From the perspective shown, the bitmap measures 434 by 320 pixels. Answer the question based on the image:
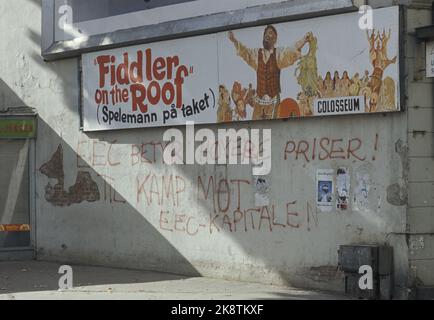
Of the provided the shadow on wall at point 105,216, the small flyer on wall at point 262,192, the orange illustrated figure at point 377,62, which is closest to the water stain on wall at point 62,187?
the shadow on wall at point 105,216

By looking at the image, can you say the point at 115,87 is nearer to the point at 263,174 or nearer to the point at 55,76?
the point at 55,76

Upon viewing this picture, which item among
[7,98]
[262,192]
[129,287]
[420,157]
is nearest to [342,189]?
[420,157]

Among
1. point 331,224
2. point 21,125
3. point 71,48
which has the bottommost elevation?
point 331,224

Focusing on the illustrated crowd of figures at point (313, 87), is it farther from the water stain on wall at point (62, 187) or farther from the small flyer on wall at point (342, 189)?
the water stain on wall at point (62, 187)

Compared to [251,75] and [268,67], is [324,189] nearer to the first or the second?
[268,67]

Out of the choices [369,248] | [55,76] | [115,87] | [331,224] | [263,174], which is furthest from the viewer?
[55,76]

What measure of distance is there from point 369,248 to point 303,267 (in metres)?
1.34

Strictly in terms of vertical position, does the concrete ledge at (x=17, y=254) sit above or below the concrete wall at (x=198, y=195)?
below

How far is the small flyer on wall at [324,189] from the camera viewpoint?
11852 mm

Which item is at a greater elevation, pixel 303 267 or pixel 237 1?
pixel 237 1

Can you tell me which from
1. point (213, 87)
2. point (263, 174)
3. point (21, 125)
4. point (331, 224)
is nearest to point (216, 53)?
point (213, 87)

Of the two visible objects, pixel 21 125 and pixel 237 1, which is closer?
pixel 237 1

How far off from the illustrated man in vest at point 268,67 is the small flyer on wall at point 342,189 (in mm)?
1352

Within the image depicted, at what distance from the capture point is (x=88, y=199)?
50.9 feet
